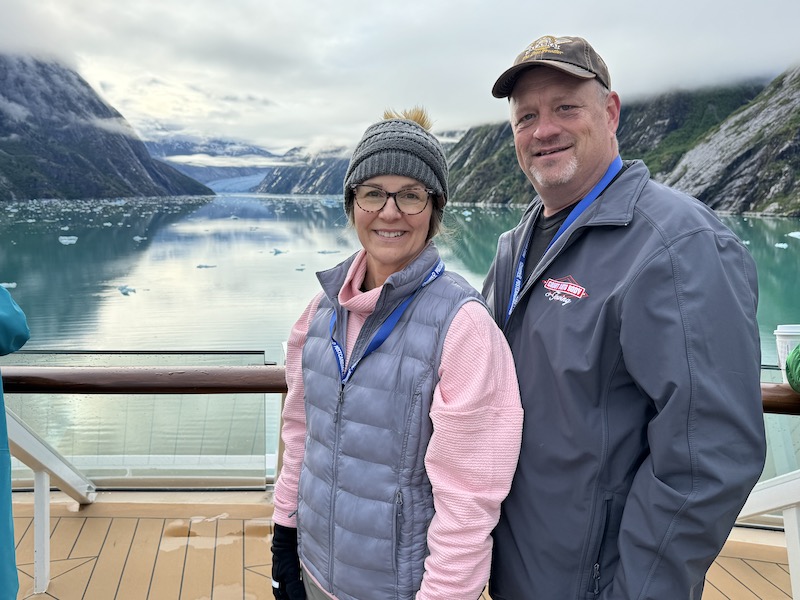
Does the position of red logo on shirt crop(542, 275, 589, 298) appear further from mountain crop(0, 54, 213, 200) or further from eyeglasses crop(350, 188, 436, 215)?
mountain crop(0, 54, 213, 200)

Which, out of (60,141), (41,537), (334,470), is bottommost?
(41,537)

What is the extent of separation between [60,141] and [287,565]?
277 ft

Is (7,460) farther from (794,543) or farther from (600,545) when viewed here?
(794,543)

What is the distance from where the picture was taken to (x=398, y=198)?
96 centimetres

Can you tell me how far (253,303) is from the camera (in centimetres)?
3086

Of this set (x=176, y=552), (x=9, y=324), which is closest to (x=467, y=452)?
(x=9, y=324)

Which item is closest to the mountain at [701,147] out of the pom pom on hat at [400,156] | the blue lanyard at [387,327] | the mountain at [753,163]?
the mountain at [753,163]

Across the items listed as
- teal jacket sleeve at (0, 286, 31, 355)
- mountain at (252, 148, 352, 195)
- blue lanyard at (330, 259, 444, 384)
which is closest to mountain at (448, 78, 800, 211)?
mountain at (252, 148, 352, 195)

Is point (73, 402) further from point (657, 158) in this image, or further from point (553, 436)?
point (657, 158)

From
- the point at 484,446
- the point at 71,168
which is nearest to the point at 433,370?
the point at 484,446

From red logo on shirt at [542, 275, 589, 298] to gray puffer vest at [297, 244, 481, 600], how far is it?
135 millimetres

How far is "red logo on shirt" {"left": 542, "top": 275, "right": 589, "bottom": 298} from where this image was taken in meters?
0.91

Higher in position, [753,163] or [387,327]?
[753,163]

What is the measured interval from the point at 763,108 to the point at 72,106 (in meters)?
82.4
